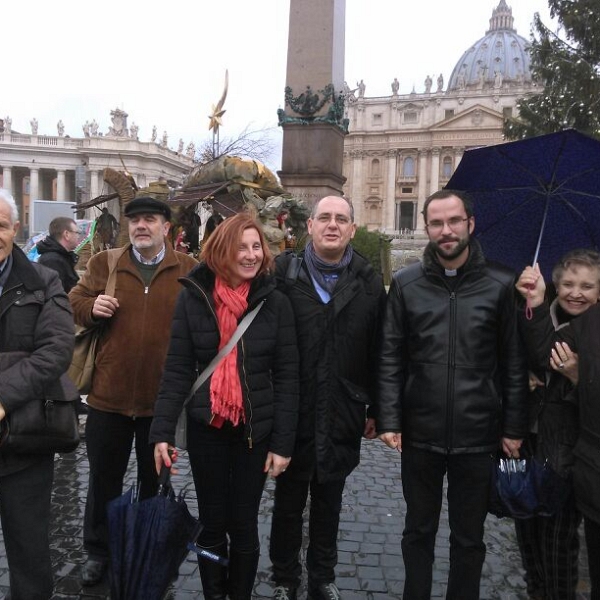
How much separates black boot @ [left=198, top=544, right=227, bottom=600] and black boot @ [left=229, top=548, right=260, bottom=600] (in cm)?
5

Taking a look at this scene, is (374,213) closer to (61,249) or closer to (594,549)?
(61,249)

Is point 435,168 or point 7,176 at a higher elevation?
point 435,168

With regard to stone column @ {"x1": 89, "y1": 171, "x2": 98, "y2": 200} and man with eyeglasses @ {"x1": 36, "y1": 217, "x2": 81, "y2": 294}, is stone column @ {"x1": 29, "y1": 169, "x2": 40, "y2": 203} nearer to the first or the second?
stone column @ {"x1": 89, "y1": 171, "x2": 98, "y2": 200}

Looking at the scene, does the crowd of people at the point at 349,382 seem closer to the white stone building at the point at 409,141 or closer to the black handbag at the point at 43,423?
the black handbag at the point at 43,423

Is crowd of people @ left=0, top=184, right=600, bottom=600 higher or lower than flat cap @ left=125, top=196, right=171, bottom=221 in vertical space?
lower

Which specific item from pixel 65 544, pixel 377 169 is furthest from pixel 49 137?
pixel 65 544

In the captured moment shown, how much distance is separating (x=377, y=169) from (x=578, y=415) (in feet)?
270

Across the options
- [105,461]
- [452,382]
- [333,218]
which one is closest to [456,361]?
[452,382]

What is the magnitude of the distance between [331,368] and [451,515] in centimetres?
94

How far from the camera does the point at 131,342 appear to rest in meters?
3.34

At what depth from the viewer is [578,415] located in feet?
9.20

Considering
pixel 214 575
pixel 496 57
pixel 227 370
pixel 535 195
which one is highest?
pixel 496 57

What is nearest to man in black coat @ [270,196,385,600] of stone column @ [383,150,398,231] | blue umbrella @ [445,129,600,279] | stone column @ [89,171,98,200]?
blue umbrella @ [445,129,600,279]

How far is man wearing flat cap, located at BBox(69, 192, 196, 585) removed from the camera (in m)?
3.34
